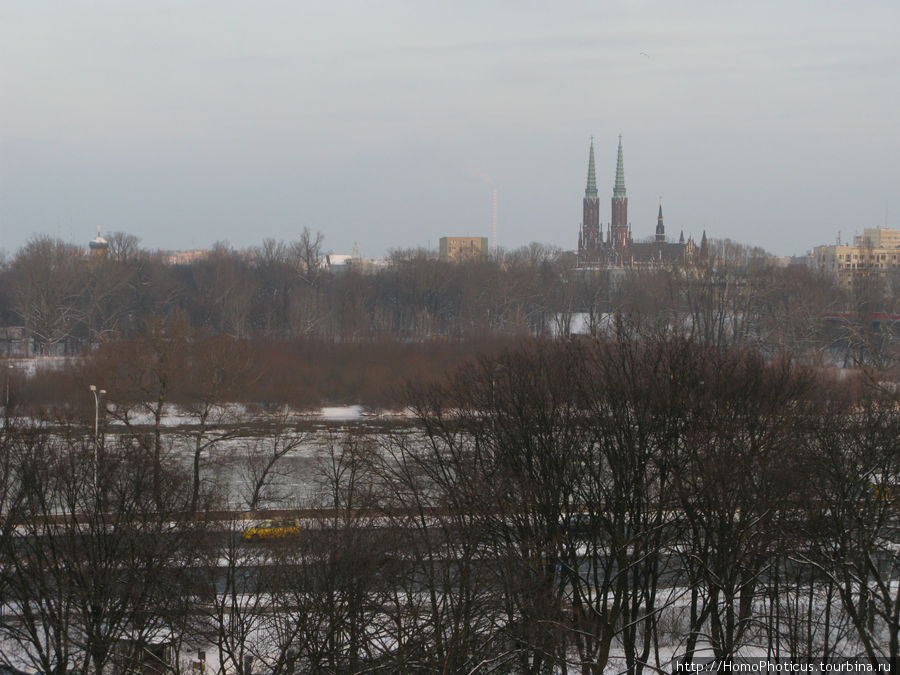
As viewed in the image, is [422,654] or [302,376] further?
[302,376]

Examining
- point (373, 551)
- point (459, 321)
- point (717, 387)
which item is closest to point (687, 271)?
point (459, 321)

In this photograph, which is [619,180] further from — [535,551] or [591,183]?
[535,551]

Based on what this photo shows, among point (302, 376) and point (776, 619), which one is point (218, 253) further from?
point (776, 619)

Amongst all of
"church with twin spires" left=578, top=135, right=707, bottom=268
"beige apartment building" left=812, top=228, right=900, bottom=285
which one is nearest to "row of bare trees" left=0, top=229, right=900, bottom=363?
"beige apartment building" left=812, top=228, right=900, bottom=285

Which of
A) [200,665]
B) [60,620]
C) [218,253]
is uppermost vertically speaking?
[218,253]

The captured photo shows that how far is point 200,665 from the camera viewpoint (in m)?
10.4

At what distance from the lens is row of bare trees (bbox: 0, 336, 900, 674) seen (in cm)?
1016

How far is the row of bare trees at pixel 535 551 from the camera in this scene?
Result: 1016 cm

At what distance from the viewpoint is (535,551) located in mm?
12047

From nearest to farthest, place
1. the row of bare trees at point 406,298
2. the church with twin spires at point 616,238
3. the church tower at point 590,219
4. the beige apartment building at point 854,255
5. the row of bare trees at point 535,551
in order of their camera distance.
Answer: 1. the row of bare trees at point 535,551
2. the row of bare trees at point 406,298
3. the beige apartment building at point 854,255
4. the church with twin spires at point 616,238
5. the church tower at point 590,219

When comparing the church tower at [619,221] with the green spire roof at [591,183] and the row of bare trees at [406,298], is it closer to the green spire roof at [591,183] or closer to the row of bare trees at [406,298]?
the green spire roof at [591,183]

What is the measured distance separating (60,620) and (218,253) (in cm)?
6531

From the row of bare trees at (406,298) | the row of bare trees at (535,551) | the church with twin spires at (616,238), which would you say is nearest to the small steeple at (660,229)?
the church with twin spires at (616,238)

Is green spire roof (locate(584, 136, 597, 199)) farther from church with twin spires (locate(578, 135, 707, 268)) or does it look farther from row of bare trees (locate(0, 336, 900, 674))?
row of bare trees (locate(0, 336, 900, 674))
